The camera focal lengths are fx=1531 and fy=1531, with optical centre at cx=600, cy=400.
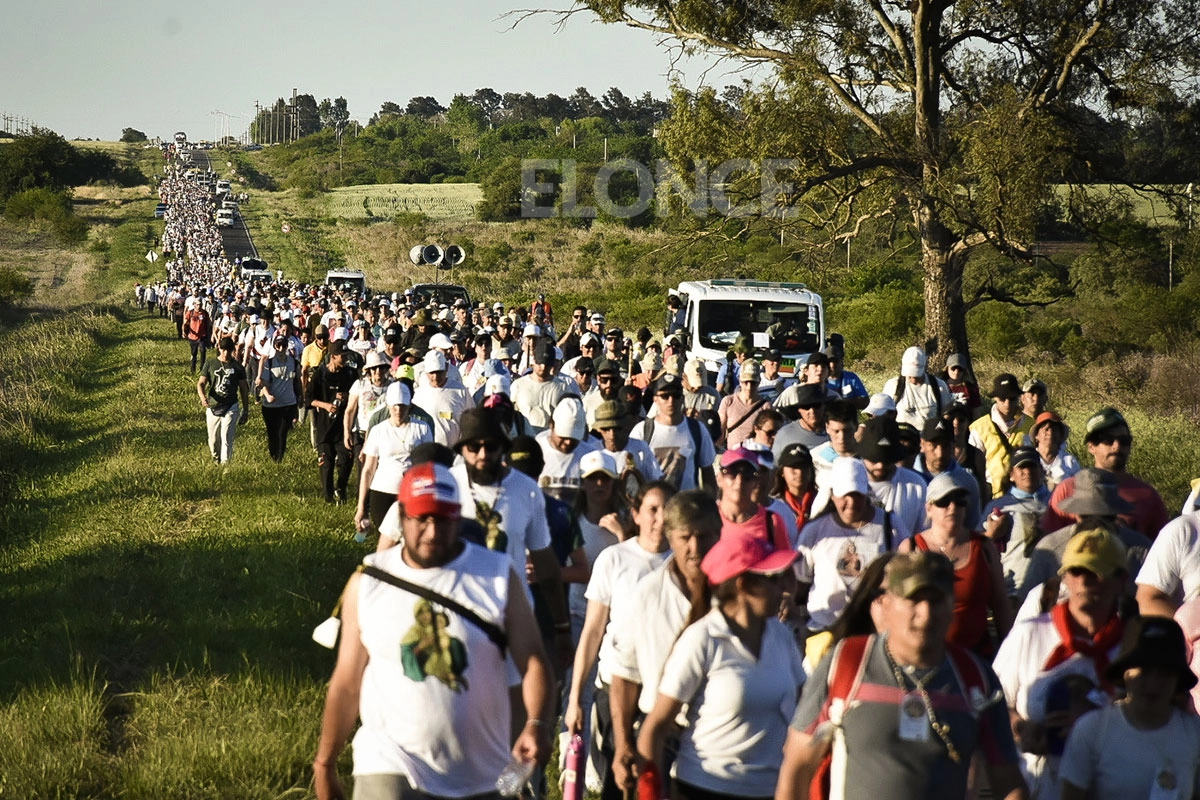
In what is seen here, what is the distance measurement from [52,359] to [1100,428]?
30.2m

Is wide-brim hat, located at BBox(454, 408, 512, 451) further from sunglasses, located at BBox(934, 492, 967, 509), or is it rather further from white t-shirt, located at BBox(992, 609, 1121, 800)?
white t-shirt, located at BBox(992, 609, 1121, 800)

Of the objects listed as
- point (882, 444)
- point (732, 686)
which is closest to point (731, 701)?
point (732, 686)

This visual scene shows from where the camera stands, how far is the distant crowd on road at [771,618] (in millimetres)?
4082

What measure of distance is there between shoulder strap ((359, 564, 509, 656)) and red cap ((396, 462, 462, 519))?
0.66 ft

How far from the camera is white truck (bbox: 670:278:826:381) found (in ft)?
65.4

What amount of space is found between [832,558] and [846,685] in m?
2.55

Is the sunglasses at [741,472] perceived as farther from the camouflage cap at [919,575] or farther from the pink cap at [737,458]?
the camouflage cap at [919,575]

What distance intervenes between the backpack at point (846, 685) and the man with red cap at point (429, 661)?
102cm

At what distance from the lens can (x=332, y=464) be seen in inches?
569

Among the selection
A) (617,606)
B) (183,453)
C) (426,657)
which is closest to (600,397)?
(617,606)

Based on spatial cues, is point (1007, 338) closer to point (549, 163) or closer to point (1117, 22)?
point (1117, 22)

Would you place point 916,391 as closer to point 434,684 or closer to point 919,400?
point 919,400

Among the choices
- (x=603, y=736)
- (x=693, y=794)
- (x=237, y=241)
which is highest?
(x=237, y=241)

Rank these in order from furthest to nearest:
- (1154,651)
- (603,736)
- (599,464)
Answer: (599,464) → (603,736) → (1154,651)
